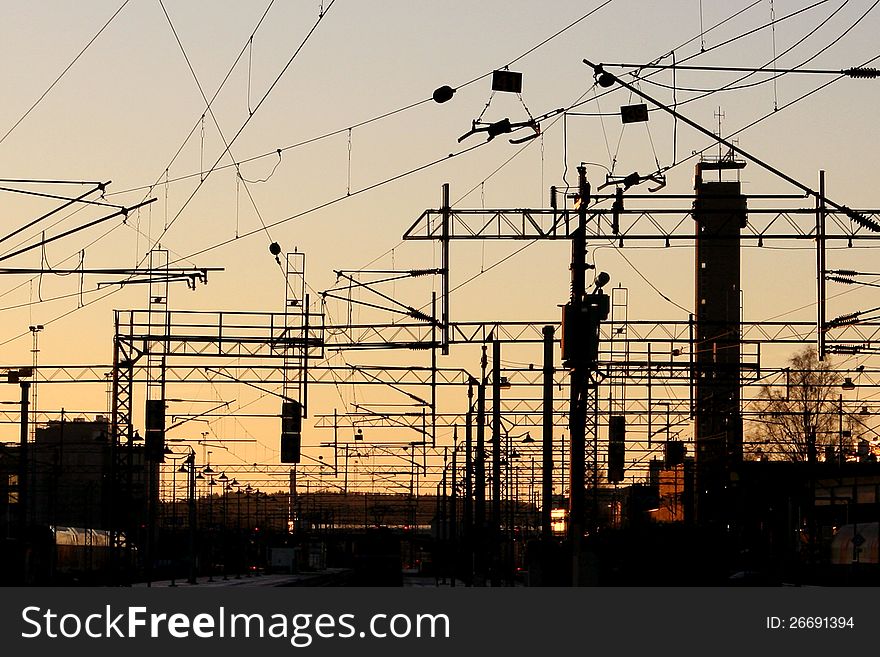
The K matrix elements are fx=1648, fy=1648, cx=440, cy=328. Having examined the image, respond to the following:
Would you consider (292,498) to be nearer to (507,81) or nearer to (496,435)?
(496,435)

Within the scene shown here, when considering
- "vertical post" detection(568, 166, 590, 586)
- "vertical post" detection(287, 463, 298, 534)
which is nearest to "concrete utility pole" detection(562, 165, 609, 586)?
"vertical post" detection(568, 166, 590, 586)

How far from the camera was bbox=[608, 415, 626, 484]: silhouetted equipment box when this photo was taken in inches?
2483

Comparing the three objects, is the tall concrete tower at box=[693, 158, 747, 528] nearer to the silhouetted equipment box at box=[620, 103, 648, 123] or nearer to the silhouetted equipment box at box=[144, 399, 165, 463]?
the silhouetted equipment box at box=[144, 399, 165, 463]

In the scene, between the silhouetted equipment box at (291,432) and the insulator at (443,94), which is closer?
the insulator at (443,94)

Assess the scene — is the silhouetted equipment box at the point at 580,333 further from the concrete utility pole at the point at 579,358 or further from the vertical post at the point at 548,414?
the vertical post at the point at 548,414

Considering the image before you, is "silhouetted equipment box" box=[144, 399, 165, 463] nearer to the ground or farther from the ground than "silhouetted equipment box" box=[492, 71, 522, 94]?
nearer to the ground

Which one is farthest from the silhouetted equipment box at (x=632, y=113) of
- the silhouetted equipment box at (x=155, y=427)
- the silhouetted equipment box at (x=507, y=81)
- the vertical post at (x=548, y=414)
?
the silhouetted equipment box at (x=155, y=427)

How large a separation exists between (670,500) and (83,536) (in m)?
47.9

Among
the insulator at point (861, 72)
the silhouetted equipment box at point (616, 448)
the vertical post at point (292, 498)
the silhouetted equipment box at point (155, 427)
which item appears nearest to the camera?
the insulator at point (861, 72)

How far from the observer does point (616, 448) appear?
210 feet

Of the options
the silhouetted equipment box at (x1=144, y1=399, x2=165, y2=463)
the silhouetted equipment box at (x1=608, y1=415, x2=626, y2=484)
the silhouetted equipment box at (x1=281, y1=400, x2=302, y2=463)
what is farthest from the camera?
the silhouetted equipment box at (x1=608, y1=415, x2=626, y2=484)

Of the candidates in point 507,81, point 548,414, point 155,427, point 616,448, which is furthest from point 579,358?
point 616,448

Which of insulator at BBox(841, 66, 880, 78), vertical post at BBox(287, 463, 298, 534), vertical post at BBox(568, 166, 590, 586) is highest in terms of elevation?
insulator at BBox(841, 66, 880, 78)

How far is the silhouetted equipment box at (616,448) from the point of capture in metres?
63.1
